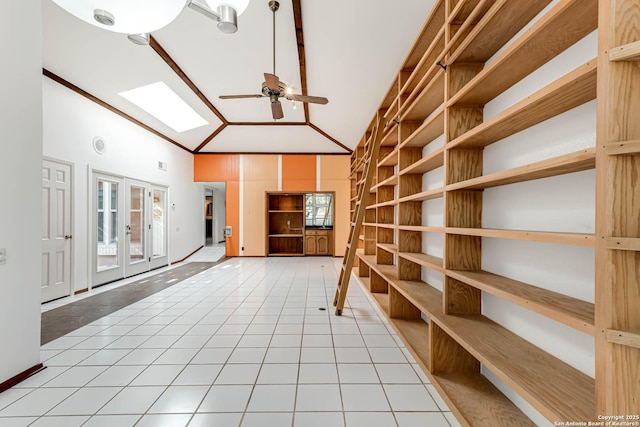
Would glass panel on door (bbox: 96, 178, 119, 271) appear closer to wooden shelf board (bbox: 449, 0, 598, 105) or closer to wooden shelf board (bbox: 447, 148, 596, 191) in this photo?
wooden shelf board (bbox: 449, 0, 598, 105)

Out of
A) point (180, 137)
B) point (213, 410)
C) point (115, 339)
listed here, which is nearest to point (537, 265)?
point (213, 410)

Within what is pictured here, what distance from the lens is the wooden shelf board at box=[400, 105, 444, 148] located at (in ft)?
7.68

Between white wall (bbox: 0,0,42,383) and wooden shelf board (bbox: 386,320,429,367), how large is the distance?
3296 mm

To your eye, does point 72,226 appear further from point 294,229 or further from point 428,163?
point 294,229

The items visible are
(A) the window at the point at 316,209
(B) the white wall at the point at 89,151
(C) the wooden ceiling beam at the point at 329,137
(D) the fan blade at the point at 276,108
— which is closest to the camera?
(D) the fan blade at the point at 276,108

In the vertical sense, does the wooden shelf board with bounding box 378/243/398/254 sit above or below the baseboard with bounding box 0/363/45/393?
above

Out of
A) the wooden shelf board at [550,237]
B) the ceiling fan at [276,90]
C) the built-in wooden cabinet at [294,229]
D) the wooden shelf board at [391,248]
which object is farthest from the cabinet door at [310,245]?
the wooden shelf board at [550,237]

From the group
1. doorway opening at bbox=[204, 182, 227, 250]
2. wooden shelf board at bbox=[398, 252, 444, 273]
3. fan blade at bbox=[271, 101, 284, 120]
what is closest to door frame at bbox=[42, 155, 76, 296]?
fan blade at bbox=[271, 101, 284, 120]

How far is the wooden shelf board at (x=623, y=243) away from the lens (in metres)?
0.86

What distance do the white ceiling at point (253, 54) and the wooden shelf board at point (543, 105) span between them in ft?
6.57

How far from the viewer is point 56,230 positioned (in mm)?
4180

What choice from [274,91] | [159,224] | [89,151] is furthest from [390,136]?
[159,224]

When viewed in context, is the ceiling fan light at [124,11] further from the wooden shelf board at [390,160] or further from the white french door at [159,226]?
the white french door at [159,226]

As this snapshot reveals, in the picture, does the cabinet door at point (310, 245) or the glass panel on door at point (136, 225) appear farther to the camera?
the cabinet door at point (310, 245)
